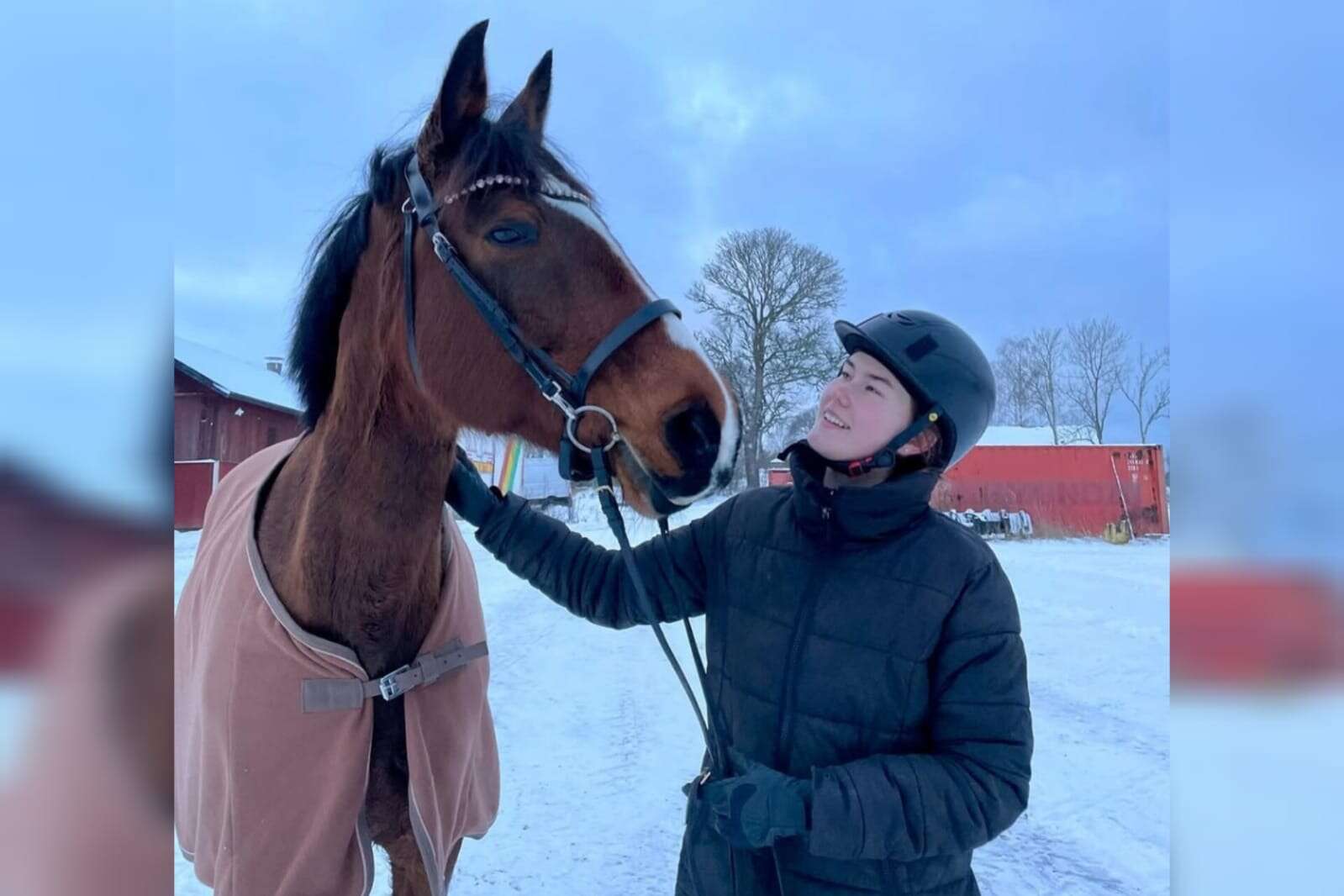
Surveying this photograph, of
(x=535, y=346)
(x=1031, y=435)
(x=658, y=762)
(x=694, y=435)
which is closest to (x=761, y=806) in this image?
(x=694, y=435)

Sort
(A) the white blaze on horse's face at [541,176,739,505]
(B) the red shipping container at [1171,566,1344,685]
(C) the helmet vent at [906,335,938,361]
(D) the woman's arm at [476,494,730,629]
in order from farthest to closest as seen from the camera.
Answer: (D) the woman's arm at [476,494,730,629] < (C) the helmet vent at [906,335,938,361] < (A) the white blaze on horse's face at [541,176,739,505] < (B) the red shipping container at [1171,566,1344,685]

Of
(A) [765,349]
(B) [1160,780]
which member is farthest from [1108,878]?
(A) [765,349]

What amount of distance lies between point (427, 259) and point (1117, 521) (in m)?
15.0

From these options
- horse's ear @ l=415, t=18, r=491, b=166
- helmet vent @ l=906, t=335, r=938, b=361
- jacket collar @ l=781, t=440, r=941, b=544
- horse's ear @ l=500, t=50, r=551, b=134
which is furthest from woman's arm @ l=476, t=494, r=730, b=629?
horse's ear @ l=500, t=50, r=551, b=134

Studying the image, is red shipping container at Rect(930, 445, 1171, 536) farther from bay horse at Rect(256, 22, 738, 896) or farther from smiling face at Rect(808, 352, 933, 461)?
bay horse at Rect(256, 22, 738, 896)

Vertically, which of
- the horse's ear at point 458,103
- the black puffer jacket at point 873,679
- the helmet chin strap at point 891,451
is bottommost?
the black puffer jacket at point 873,679

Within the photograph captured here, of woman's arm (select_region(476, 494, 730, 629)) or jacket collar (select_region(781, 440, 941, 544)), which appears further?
Answer: woman's arm (select_region(476, 494, 730, 629))

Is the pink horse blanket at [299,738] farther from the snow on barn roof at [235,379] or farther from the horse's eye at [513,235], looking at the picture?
the snow on barn roof at [235,379]

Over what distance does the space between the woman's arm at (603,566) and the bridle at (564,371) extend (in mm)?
209

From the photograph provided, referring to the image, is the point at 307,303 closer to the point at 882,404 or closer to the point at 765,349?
the point at 882,404

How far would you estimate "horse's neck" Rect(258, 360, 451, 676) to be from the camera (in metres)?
1.79

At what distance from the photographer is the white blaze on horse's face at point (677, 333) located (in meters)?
Answer: 1.58

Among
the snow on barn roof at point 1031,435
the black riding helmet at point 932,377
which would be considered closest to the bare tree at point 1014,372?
the snow on barn roof at point 1031,435

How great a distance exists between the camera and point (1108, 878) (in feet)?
10.8
